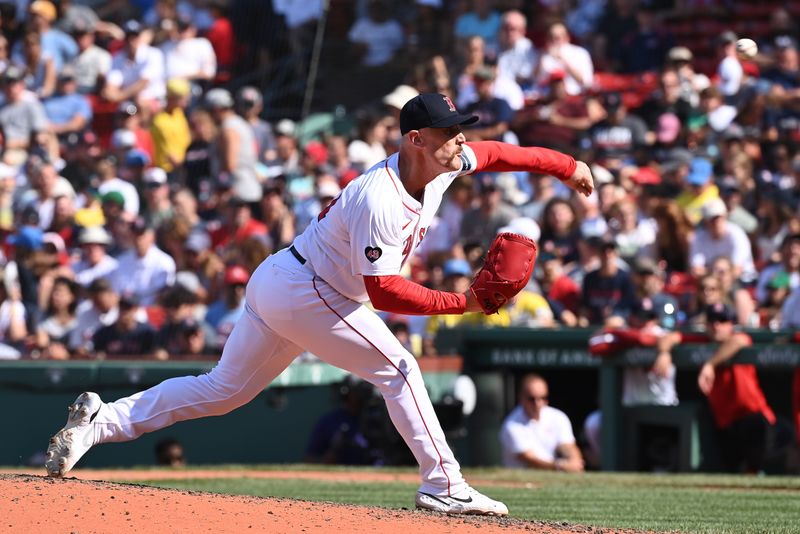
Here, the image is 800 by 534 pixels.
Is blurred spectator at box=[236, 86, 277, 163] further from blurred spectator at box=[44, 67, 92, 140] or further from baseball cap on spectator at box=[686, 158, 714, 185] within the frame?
baseball cap on spectator at box=[686, 158, 714, 185]

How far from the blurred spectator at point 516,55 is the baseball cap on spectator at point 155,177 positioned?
11.4 feet

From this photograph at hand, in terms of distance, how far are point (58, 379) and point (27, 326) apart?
1.20 m

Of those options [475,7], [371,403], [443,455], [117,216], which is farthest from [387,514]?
[475,7]

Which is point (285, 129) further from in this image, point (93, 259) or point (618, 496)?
point (618, 496)

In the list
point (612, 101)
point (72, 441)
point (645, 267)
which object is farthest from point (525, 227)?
point (72, 441)

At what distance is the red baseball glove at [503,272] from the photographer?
5.34 metres

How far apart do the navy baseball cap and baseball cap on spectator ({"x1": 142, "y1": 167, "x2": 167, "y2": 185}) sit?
8.50 meters

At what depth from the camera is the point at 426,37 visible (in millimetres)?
16125

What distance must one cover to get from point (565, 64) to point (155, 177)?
4.12 metres

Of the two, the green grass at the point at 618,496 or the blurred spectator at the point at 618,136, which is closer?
the green grass at the point at 618,496

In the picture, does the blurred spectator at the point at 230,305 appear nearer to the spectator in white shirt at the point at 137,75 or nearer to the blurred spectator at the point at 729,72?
the spectator in white shirt at the point at 137,75

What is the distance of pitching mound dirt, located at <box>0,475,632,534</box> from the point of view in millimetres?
4832

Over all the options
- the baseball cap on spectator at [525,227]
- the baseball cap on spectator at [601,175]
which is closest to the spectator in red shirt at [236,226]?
the baseball cap on spectator at [525,227]

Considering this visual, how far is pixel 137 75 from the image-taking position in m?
15.4
